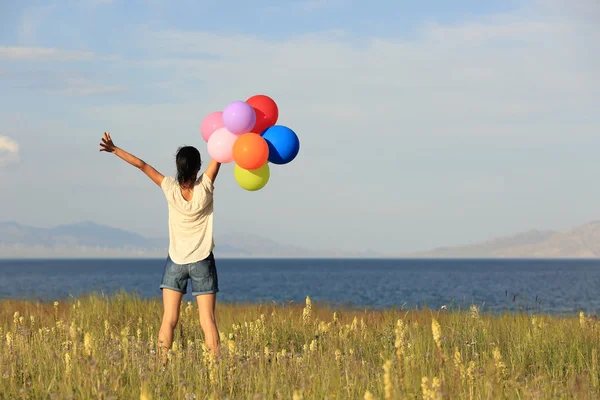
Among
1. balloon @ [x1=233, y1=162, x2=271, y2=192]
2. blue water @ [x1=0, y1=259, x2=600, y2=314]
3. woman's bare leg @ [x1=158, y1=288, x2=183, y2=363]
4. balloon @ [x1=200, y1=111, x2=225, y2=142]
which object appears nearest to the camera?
woman's bare leg @ [x1=158, y1=288, x2=183, y2=363]

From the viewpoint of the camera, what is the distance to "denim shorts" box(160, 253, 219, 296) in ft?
25.7

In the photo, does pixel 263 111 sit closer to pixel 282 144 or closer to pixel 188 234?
pixel 282 144

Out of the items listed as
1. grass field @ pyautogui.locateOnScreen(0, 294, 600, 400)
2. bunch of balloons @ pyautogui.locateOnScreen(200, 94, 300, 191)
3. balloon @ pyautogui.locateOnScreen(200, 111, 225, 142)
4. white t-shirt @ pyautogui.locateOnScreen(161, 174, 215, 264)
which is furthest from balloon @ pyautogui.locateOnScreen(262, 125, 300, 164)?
grass field @ pyautogui.locateOnScreen(0, 294, 600, 400)

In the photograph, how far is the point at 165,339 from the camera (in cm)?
805

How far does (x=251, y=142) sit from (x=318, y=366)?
2476mm

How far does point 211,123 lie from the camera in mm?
8461

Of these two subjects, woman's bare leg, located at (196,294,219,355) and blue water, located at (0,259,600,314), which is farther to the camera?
blue water, located at (0,259,600,314)

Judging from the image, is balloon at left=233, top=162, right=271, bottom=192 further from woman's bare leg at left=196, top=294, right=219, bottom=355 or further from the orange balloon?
woman's bare leg at left=196, top=294, right=219, bottom=355

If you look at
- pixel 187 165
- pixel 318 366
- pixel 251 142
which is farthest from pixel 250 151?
pixel 318 366

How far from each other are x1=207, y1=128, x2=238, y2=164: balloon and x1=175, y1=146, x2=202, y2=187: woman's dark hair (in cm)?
21

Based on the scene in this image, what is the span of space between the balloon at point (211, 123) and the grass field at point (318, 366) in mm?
2414

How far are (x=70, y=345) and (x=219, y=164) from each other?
2808 millimetres

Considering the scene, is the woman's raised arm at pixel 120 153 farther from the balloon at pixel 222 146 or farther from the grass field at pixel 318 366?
the grass field at pixel 318 366

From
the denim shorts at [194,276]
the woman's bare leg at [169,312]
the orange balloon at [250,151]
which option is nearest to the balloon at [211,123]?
the orange balloon at [250,151]
